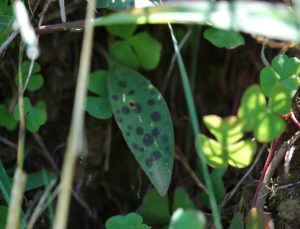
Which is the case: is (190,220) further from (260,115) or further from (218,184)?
(218,184)

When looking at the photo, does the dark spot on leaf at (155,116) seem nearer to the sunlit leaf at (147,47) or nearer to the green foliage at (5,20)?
the sunlit leaf at (147,47)

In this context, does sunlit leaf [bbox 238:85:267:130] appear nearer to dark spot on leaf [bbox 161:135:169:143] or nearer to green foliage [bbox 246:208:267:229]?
green foliage [bbox 246:208:267:229]

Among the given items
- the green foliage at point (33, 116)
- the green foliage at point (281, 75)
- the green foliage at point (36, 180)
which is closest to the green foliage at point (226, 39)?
the green foliage at point (281, 75)

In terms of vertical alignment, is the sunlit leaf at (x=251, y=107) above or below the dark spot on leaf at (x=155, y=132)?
above

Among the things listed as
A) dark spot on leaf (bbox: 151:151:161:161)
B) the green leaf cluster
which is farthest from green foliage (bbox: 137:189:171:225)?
dark spot on leaf (bbox: 151:151:161:161)

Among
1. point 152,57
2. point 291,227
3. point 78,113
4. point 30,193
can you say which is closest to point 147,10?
point 78,113

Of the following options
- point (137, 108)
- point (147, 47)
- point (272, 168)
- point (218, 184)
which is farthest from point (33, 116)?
point (272, 168)
